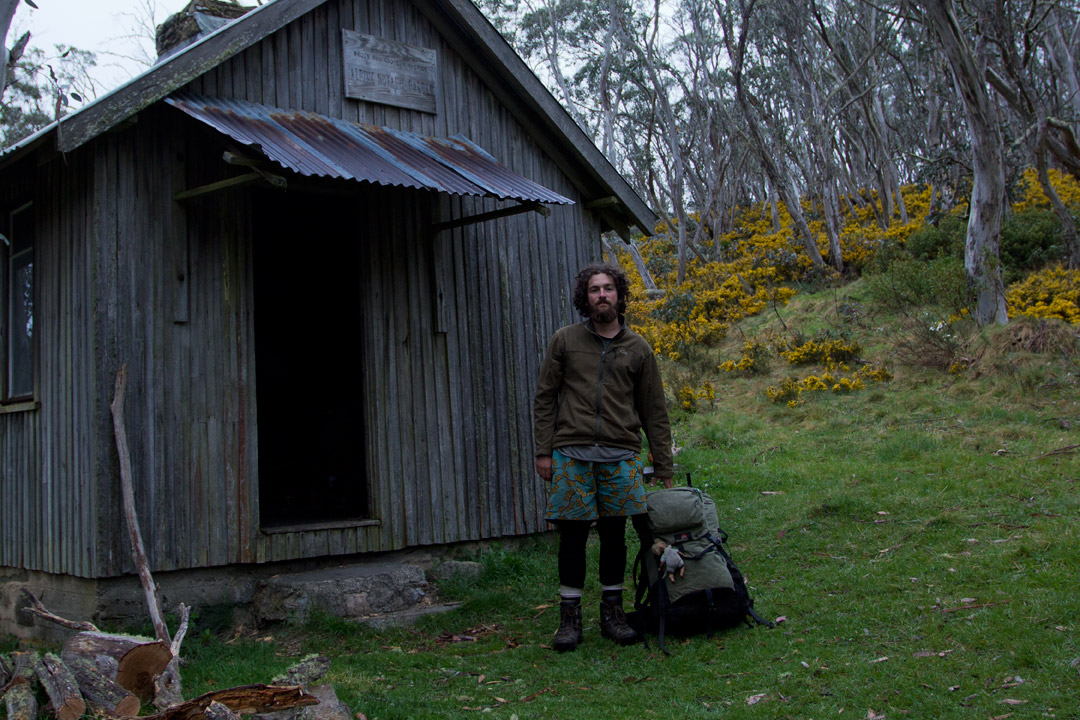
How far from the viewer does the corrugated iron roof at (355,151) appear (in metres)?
5.85

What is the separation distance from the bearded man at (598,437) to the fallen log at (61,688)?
8.41 ft

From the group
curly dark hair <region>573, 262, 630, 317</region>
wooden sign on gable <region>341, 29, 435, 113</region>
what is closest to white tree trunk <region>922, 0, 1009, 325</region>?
wooden sign on gable <region>341, 29, 435, 113</region>

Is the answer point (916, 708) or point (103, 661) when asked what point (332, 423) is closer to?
point (103, 661)

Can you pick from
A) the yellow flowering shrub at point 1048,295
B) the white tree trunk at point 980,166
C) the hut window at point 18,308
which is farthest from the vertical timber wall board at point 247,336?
the yellow flowering shrub at point 1048,295

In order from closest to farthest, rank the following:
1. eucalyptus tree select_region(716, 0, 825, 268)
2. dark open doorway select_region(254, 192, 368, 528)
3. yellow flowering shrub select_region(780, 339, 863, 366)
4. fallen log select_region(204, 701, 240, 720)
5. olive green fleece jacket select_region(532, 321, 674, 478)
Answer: fallen log select_region(204, 701, 240, 720), olive green fleece jacket select_region(532, 321, 674, 478), dark open doorway select_region(254, 192, 368, 528), yellow flowering shrub select_region(780, 339, 863, 366), eucalyptus tree select_region(716, 0, 825, 268)

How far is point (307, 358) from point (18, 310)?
396 centimetres

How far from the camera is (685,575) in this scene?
211 inches

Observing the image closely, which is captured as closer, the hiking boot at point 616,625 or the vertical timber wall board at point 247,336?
the hiking boot at point 616,625

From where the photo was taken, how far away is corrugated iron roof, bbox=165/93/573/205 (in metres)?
5.85

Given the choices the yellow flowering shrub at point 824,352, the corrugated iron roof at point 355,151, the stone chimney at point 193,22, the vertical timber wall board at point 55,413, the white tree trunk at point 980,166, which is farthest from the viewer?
the yellow flowering shrub at point 824,352

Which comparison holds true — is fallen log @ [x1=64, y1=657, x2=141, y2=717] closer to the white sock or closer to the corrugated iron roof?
the white sock

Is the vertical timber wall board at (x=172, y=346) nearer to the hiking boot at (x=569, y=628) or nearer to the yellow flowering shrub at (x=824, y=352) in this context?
the hiking boot at (x=569, y=628)

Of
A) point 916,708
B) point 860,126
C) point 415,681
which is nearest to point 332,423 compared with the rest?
point 415,681

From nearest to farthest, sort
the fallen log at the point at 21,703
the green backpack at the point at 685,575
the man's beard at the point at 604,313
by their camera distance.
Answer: the fallen log at the point at 21,703 < the green backpack at the point at 685,575 < the man's beard at the point at 604,313
